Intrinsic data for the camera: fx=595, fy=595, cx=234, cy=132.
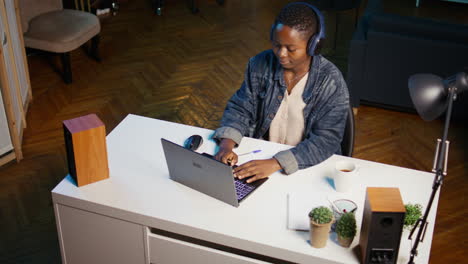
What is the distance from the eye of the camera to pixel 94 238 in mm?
2510

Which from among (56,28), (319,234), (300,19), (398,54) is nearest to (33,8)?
(56,28)

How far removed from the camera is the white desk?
2.21m

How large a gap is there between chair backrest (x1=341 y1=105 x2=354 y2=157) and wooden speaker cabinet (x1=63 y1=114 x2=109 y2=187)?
1130 mm

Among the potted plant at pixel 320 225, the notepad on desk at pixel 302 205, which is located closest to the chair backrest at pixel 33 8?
the notepad on desk at pixel 302 205

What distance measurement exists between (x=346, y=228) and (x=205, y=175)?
0.59 meters

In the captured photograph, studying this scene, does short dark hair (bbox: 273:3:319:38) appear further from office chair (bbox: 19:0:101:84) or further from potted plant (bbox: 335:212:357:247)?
office chair (bbox: 19:0:101:84)

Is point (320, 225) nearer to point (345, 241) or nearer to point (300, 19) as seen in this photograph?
point (345, 241)

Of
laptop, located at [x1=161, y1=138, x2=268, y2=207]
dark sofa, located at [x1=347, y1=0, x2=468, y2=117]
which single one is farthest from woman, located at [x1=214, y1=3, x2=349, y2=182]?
dark sofa, located at [x1=347, y1=0, x2=468, y2=117]

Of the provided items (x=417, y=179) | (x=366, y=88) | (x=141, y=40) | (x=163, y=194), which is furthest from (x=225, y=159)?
(x=141, y=40)

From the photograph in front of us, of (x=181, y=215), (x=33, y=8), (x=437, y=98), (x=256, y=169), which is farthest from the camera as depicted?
(x=33, y=8)

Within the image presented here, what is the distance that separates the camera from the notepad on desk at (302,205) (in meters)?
2.27

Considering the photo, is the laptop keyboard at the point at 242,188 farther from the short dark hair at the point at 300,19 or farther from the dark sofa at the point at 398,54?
the dark sofa at the point at 398,54

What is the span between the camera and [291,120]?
9.43 ft

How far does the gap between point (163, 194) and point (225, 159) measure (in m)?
0.34
